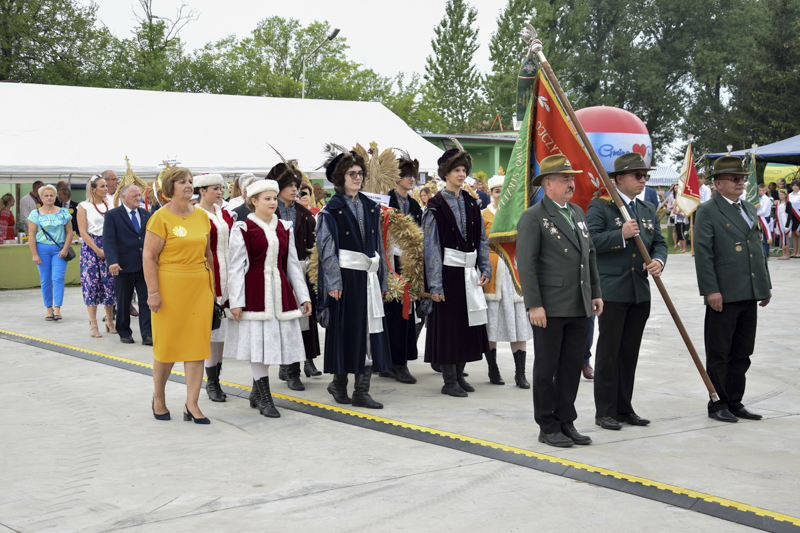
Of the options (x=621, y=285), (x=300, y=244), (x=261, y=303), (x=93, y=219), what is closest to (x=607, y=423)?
(x=621, y=285)

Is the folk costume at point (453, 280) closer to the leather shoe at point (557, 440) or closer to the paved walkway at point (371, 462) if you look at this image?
the paved walkway at point (371, 462)

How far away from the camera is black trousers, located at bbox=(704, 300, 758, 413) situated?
20.2 ft

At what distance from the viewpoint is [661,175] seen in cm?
5631

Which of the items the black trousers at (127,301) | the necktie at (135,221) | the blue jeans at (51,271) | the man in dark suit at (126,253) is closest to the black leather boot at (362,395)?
the man in dark suit at (126,253)

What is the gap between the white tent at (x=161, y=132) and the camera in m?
18.9

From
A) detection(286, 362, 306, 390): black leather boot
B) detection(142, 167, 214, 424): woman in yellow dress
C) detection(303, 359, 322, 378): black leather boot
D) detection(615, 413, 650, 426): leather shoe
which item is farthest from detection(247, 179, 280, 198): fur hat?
detection(615, 413, 650, 426): leather shoe

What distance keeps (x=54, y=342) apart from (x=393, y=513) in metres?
7.41

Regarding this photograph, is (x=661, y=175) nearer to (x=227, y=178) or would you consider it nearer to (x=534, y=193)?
(x=227, y=178)

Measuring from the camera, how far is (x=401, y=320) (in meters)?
7.56

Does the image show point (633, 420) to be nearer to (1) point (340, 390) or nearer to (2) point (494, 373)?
(2) point (494, 373)

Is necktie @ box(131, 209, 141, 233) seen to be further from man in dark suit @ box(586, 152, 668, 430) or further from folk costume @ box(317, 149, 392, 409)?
man in dark suit @ box(586, 152, 668, 430)

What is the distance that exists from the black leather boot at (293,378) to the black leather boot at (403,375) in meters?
0.94

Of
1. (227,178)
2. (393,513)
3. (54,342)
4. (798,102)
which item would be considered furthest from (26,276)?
(798,102)

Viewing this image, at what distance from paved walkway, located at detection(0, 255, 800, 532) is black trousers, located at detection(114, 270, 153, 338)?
2229 mm
